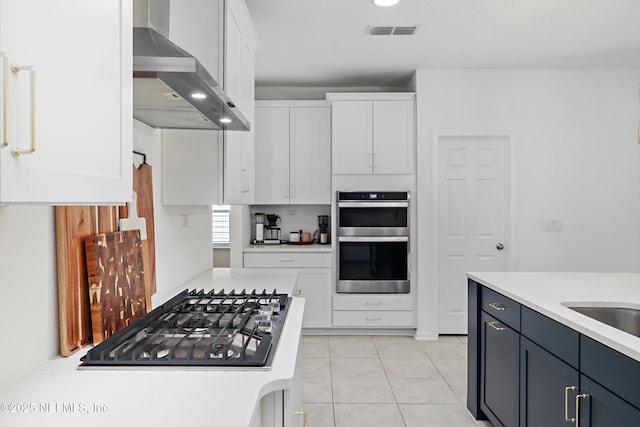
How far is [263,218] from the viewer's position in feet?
15.8

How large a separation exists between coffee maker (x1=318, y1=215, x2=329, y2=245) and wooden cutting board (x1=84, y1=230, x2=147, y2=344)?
2.96 meters

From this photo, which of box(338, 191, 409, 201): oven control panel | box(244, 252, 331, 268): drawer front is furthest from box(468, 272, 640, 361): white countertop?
box(244, 252, 331, 268): drawer front

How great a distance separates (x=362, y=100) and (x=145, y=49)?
3.25m

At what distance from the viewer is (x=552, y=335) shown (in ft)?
5.76

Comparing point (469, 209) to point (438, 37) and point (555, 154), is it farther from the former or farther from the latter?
point (438, 37)

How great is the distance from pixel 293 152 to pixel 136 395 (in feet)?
12.1

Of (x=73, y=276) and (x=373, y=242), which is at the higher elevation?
(x=73, y=276)

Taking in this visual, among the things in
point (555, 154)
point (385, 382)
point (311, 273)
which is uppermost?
point (555, 154)

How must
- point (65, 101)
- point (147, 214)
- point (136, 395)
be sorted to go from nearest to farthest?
1. point (65, 101)
2. point (136, 395)
3. point (147, 214)

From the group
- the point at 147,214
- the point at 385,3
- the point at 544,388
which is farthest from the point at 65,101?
the point at 385,3

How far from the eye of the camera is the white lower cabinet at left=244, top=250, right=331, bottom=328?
4387 mm

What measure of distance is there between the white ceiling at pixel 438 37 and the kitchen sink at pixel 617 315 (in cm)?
198

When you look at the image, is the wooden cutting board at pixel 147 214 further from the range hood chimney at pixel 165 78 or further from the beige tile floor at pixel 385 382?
the beige tile floor at pixel 385 382

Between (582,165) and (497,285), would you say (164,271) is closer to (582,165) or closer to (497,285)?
(497,285)
